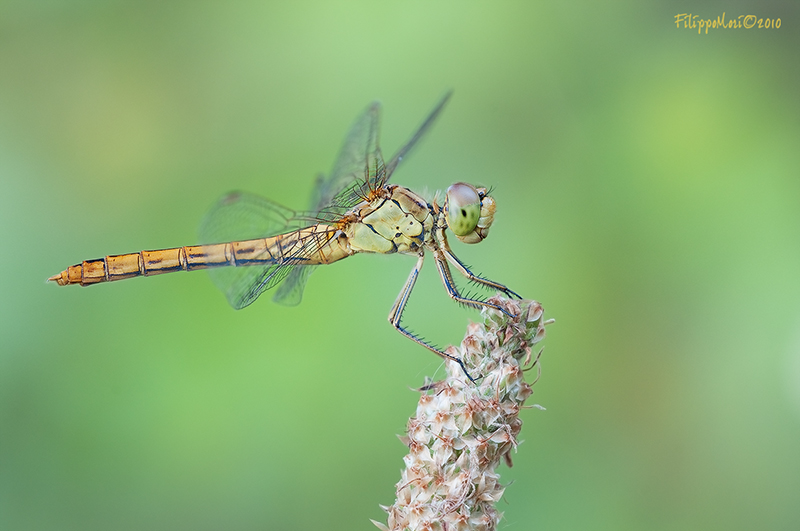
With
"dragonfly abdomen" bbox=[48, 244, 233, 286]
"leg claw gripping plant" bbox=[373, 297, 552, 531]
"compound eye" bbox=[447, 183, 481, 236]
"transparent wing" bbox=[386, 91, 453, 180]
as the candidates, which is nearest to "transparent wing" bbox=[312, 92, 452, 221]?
"transparent wing" bbox=[386, 91, 453, 180]

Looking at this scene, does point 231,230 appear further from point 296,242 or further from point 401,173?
point 401,173

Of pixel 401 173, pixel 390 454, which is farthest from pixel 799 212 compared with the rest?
pixel 390 454

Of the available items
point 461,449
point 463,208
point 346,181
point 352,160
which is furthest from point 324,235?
point 461,449

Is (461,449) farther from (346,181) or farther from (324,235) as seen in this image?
(346,181)

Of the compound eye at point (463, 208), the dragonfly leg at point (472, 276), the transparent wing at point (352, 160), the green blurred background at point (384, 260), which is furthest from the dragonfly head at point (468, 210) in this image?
the transparent wing at point (352, 160)

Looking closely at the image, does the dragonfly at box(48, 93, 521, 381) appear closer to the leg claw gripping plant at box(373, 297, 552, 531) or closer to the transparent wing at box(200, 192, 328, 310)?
the transparent wing at box(200, 192, 328, 310)

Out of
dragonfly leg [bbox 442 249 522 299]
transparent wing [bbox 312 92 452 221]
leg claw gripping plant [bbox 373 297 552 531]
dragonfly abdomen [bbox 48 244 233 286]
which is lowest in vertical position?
dragonfly abdomen [bbox 48 244 233 286]

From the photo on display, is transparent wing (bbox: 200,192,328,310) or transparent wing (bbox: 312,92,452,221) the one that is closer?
transparent wing (bbox: 312,92,452,221)
